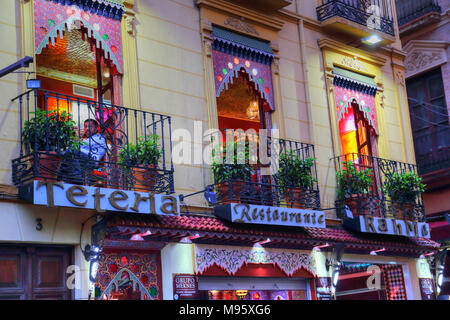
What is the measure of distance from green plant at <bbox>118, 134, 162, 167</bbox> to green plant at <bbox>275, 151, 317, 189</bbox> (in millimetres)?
2792

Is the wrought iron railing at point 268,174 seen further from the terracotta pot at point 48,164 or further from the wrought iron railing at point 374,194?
the terracotta pot at point 48,164

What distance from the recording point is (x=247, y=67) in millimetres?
13242

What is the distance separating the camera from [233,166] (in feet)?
38.5

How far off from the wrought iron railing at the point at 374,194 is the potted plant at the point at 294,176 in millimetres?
1281

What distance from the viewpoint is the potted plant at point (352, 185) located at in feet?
45.2

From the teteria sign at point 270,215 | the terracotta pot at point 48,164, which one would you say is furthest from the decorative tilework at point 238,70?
the terracotta pot at point 48,164

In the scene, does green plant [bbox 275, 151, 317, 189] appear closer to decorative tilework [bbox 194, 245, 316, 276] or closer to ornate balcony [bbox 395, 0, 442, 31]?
decorative tilework [bbox 194, 245, 316, 276]

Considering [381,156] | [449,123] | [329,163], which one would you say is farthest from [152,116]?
[449,123]

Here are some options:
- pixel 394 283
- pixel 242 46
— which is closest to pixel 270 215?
pixel 242 46

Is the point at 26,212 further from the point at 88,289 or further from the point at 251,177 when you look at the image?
the point at 251,177

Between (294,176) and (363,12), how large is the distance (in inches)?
192

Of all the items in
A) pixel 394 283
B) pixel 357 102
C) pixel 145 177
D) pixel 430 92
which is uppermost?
pixel 430 92

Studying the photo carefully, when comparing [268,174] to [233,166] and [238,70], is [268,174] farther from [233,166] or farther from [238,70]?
[238,70]

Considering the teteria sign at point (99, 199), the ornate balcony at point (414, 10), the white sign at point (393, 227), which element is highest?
the ornate balcony at point (414, 10)
